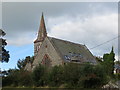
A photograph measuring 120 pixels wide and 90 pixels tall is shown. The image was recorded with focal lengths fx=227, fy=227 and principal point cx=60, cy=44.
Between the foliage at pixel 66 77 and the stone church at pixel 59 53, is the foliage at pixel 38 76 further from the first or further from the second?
the stone church at pixel 59 53

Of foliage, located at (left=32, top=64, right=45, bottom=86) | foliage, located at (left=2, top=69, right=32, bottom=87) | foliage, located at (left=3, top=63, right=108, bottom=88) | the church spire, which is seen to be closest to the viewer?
foliage, located at (left=3, top=63, right=108, bottom=88)

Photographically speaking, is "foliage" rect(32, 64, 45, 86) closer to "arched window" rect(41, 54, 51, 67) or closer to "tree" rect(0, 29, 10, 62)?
"tree" rect(0, 29, 10, 62)

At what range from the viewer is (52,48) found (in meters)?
58.0

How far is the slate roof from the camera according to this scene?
57.2m

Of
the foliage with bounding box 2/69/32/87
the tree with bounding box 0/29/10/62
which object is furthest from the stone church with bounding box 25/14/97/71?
the foliage with bounding box 2/69/32/87

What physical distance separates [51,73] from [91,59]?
29.6 m

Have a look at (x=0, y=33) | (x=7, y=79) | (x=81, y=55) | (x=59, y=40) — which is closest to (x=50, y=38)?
(x=59, y=40)

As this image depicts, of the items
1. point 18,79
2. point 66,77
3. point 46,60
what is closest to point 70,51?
point 46,60

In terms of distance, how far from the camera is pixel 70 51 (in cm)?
5981

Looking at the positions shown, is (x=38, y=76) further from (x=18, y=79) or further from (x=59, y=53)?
(x=59, y=53)

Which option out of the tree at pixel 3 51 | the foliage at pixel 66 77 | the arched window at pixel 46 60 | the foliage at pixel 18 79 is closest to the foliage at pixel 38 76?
the foliage at pixel 66 77

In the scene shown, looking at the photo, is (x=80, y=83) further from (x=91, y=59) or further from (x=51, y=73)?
(x=91, y=59)

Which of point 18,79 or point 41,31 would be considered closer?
point 18,79

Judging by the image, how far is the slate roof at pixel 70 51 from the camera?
57.2m
